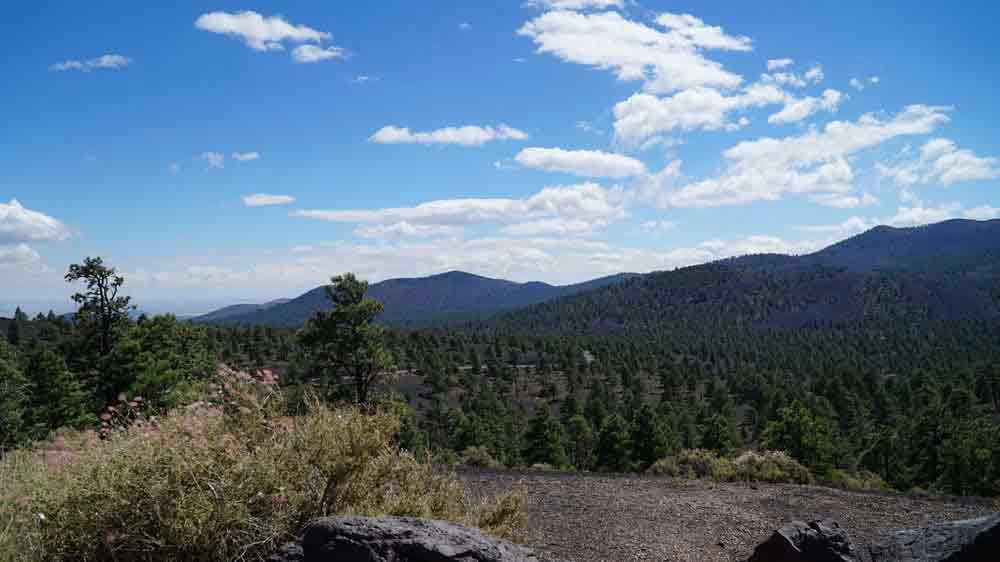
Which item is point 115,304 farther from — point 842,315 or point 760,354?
point 842,315

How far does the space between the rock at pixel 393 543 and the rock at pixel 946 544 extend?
3.22m

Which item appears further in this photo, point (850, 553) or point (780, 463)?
point (780, 463)

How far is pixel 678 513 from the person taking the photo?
1005 centimetres

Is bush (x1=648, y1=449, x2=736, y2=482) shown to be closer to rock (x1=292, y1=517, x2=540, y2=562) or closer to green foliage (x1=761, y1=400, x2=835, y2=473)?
rock (x1=292, y1=517, x2=540, y2=562)

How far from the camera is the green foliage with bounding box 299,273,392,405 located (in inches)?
746

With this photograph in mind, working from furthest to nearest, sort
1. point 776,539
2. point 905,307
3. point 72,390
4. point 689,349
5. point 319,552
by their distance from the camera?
1. point 905,307
2. point 689,349
3. point 72,390
4. point 776,539
5. point 319,552

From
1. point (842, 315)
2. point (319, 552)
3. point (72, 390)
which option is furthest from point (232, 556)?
point (842, 315)

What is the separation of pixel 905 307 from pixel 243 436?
21599 centimetres

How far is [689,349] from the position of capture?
114 meters

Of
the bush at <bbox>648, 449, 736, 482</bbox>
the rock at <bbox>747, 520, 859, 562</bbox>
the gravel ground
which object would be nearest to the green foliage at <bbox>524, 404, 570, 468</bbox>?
the bush at <bbox>648, 449, 736, 482</bbox>

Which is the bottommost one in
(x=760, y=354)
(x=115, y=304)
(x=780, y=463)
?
(x=760, y=354)

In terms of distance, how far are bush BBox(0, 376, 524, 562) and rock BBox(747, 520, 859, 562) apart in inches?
112

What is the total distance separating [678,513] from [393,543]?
696 centimetres

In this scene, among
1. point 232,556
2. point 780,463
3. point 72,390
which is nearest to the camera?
point 232,556
